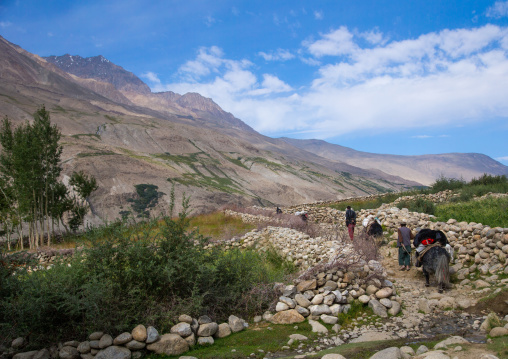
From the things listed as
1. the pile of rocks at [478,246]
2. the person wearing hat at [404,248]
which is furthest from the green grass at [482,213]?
the person wearing hat at [404,248]

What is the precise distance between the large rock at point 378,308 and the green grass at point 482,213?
7.29 m

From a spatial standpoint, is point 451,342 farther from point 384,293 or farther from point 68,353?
point 68,353

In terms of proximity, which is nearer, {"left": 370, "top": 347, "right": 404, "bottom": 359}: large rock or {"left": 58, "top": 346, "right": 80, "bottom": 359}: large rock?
{"left": 370, "top": 347, "right": 404, "bottom": 359}: large rock

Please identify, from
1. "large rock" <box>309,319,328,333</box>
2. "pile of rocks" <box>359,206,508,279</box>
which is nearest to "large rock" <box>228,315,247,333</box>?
"large rock" <box>309,319,328,333</box>

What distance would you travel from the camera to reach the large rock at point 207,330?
216 inches

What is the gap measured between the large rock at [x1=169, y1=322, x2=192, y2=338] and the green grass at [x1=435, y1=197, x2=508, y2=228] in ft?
36.6

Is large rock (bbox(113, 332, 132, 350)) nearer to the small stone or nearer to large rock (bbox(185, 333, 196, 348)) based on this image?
the small stone

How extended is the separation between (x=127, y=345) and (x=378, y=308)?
4850mm

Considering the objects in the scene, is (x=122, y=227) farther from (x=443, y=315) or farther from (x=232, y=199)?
(x=232, y=199)

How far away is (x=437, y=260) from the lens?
834cm

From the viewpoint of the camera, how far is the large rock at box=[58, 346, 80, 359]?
4.76 meters

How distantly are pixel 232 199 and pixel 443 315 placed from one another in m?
34.7

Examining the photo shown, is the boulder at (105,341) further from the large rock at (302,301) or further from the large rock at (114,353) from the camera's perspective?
the large rock at (302,301)

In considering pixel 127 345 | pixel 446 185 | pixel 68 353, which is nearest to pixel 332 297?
pixel 127 345
